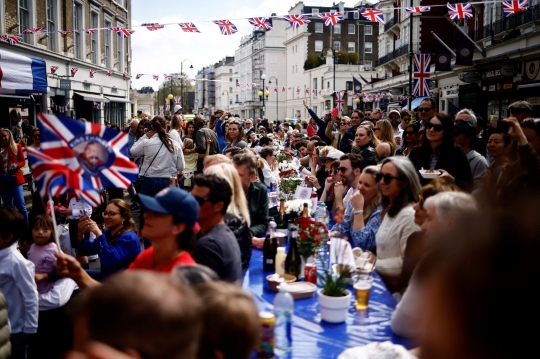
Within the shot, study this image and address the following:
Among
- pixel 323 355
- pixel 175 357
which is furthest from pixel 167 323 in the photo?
pixel 323 355

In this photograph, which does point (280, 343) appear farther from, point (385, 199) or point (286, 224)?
point (286, 224)

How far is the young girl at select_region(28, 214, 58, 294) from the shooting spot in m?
4.49

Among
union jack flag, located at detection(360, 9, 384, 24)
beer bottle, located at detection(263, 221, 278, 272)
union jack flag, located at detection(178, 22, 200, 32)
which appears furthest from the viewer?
union jack flag, located at detection(178, 22, 200, 32)

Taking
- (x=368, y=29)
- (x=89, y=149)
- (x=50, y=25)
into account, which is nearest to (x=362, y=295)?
(x=89, y=149)

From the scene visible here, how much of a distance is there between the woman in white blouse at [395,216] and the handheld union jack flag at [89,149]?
2.16 metres

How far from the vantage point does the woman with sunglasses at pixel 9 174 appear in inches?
345

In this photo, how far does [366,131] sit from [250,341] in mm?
6168

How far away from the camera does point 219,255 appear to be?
3123 mm

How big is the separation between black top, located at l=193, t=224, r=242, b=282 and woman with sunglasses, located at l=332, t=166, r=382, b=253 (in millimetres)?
1795

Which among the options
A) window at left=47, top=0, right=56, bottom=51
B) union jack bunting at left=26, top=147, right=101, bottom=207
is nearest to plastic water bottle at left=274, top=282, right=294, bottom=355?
union jack bunting at left=26, top=147, right=101, bottom=207

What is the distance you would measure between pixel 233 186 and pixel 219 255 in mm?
1174

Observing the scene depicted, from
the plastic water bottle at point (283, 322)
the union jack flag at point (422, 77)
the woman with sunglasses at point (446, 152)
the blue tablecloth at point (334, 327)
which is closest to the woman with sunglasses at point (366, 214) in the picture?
the blue tablecloth at point (334, 327)

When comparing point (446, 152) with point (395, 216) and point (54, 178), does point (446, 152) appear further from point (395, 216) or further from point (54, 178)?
point (54, 178)

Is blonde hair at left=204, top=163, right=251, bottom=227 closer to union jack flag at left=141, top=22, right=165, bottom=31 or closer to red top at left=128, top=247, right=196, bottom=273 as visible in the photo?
red top at left=128, top=247, right=196, bottom=273
